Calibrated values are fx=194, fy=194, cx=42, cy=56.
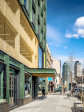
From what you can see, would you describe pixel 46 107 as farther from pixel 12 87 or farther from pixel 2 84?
pixel 2 84

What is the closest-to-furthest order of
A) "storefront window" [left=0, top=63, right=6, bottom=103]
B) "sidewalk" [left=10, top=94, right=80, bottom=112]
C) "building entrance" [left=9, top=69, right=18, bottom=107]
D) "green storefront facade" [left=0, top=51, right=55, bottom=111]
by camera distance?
"storefront window" [left=0, top=63, right=6, bottom=103] → "green storefront facade" [left=0, top=51, right=55, bottom=111] → "sidewalk" [left=10, top=94, right=80, bottom=112] → "building entrance" [left=9, top=69, right=18, bottom=107]

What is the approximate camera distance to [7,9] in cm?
1756

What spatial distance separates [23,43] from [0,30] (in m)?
8.76

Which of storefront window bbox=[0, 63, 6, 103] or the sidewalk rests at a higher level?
storefront window bbox=[0, 63, 6, 103]

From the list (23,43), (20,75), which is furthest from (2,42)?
(23,43)

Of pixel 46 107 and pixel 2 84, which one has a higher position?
pixel 2 84

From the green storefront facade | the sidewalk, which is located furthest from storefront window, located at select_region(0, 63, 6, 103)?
the sidewalk

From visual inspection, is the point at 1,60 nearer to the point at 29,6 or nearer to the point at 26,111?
the point at 26,111

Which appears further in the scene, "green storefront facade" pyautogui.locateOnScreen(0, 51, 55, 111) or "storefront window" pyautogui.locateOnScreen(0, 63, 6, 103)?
"green storefront facade" pyautogui.locateOnScreen(0, 51, 55, 111)

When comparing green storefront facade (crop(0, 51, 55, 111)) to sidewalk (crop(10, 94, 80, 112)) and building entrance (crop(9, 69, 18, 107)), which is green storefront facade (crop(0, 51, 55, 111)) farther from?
sidewalk (crop(10, 94, 80, 112))

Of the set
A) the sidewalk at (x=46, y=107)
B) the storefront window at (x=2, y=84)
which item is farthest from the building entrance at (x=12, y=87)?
the storefront window at (x=2, y=84)

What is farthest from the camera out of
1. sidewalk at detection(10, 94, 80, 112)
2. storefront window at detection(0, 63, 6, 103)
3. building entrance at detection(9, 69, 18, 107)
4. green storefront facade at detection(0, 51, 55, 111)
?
building entrance at detection(9, 69, 18, 107)

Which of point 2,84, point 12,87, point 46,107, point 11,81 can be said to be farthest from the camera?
point 46,107

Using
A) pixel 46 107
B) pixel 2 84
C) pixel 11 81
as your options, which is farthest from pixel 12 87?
pixel 46 107
